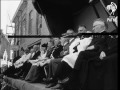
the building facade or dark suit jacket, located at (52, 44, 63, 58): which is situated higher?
the building facade

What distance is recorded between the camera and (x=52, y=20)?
5793mm

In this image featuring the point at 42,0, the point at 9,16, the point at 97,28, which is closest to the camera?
the point at 97,28

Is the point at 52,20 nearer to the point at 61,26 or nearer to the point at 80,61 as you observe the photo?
the point at 61,26

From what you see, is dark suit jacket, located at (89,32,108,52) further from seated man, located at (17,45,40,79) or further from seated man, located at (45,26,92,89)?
seated man, located at (17,45,40,79)

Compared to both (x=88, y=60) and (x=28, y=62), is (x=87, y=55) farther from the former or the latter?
(x=28, y=62)

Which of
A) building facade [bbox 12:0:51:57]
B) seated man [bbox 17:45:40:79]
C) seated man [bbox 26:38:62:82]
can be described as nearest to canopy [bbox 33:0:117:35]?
seated man [bbox 26:38:62:82]

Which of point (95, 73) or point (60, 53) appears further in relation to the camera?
point (60, 53)

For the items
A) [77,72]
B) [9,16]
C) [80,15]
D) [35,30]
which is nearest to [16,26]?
[9,16]

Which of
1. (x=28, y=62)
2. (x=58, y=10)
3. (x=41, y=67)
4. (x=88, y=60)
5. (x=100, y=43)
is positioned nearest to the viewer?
(x=88, y=60)

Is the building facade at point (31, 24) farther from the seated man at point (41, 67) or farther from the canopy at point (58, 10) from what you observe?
the seated man at point (41, 67)

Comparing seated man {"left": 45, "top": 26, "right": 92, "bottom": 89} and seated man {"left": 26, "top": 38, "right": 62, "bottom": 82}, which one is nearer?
seated man {"left": 45, "top": 26, "right": 92, "bottom": 89}

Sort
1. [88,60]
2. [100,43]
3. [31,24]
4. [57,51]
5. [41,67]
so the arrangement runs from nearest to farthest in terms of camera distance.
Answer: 1. [88,60]
2. [100,43]
3. [57,51]
4. [41,67]
5. [31,24]

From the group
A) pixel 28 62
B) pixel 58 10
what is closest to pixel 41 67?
pixel 58 10

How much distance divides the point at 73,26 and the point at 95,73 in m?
3.50
